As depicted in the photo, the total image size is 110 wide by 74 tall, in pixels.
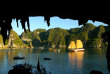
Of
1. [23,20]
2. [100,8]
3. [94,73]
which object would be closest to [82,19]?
[100,8]

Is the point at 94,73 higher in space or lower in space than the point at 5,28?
lower

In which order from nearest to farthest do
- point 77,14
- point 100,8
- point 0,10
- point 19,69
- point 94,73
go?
1. point 0,10
2. point 100,8
3. point 77,14
4. point 94,73
5. point 19,69

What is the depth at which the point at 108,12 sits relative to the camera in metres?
4.19

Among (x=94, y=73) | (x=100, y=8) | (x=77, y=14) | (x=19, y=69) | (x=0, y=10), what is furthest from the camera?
(x=19, y=69)

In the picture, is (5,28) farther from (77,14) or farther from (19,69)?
(19,69)

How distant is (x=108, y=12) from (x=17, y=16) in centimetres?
266

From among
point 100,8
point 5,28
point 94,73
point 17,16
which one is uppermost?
point 100,8

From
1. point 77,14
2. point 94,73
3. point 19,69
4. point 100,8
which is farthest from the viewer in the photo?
point 19,69

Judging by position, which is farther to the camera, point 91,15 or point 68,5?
point 91,15

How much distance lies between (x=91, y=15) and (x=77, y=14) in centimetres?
47

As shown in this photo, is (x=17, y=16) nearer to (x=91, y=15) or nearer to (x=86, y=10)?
(x=86, y=10)

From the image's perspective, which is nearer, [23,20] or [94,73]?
[23,20]

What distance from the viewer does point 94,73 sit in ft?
169

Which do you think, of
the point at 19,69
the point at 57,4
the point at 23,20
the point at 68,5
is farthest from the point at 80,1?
the point at 19,69
